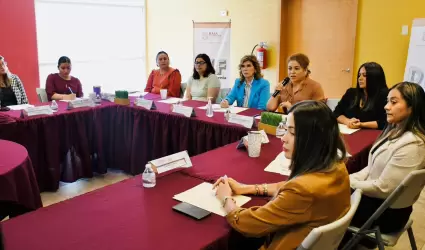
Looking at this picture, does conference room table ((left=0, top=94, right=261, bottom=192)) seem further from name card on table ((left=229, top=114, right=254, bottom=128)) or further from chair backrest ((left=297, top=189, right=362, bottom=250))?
chair backrest ((left=297, top=189, right=362, bottom=250))

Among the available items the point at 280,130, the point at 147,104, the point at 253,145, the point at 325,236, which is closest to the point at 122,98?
the point at 147,104

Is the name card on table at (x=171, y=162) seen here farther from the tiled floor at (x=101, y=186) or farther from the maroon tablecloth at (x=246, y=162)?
the tiled floor at (x=101, y=186)

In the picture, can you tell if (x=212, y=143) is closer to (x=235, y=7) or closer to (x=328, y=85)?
(x=328, y=85)

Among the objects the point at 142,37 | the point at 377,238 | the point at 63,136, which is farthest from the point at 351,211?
the point at 142,37

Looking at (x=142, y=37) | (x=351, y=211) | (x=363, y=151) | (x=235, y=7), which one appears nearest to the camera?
(x=351, y=211)

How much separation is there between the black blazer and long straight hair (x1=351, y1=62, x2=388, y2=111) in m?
0.02

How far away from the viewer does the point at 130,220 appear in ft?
4.71

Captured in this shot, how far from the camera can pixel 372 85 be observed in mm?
2955

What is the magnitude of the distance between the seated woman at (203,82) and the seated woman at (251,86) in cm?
40

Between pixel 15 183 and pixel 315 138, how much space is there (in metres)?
1.62

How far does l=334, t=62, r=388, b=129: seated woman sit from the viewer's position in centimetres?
291

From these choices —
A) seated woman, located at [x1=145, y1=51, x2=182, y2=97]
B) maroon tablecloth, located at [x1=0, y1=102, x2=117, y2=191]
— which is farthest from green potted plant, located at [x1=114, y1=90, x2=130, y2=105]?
seated woman, located at [x1=145, y1=51, x2=182, y2=97]

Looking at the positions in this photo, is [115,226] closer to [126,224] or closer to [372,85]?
[126,224]

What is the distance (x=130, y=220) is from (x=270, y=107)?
7.98 feet
